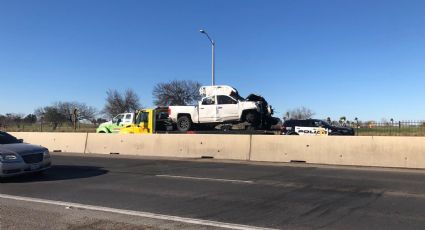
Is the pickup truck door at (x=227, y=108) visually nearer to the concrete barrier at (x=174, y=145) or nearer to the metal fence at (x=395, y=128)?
the concrete barrier at (x=174, y=145)

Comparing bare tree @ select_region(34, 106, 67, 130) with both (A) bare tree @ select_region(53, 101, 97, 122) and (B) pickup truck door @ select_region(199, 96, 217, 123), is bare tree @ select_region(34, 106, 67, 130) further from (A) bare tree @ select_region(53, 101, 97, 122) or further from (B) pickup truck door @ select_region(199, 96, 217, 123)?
(B) pickup truck door @ select_region(199, 96, 217, 123)

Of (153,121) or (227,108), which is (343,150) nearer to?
(227,108)

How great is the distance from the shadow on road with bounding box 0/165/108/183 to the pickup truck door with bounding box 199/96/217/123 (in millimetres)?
7807

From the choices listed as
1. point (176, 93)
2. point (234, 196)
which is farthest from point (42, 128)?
point (234, 196)

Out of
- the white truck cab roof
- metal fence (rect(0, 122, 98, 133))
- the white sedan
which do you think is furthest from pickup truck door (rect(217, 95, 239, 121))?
metal fence (rect(0, 122, 98, 133))

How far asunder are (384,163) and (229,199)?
8626 mm

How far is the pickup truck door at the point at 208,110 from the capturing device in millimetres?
22298

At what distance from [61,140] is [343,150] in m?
15.5

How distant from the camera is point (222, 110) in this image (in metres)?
22.1

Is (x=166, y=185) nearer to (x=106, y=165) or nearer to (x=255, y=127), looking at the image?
(x=106, y=165)

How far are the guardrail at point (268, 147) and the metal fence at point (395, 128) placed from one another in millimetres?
14822

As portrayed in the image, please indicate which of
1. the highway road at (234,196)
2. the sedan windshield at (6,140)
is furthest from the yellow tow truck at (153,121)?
the sedan windshield at (6,140)

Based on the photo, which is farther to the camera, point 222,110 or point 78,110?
point 78,110

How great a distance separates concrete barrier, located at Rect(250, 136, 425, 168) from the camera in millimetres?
15445
